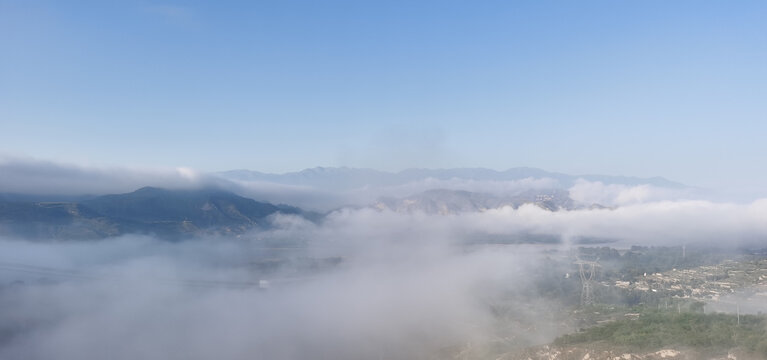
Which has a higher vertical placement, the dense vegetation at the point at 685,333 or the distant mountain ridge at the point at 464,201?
the distant mountain ridge at the point at 464,201

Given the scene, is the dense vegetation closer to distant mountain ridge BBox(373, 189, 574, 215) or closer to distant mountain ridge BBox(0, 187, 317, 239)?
distant mountain ridge BBox(373, 189, 574, 215)

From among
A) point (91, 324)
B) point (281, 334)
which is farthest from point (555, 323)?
point (91, 324)

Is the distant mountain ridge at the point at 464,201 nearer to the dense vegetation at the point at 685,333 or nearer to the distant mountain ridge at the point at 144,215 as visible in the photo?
the distant mountain ridge at the point at 144,215

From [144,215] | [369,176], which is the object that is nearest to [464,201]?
[369,176]

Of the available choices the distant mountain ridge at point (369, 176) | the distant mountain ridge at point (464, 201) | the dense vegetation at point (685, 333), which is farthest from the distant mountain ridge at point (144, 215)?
the dense vegetation at point (685, 333)

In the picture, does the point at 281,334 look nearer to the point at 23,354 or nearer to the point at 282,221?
the point at 23,354

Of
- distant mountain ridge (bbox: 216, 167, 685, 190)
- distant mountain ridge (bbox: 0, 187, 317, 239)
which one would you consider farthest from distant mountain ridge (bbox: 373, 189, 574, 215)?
distant mountain ridge (bbox: 0, 187, 317, 239)

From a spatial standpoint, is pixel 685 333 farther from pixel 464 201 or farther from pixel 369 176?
pixel 464 201

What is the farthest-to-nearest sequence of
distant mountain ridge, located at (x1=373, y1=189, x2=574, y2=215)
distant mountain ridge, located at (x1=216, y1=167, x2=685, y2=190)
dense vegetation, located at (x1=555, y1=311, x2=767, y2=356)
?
distant mountain ridge, located at (x1=373, y1=189, x2=574, y2=215) < distant mountain ridge, located at (x1=216, y1=167, x2=685, y2=190) < dense vegetation, located at (x1=555, y1=311, x2=767, y2=356)
